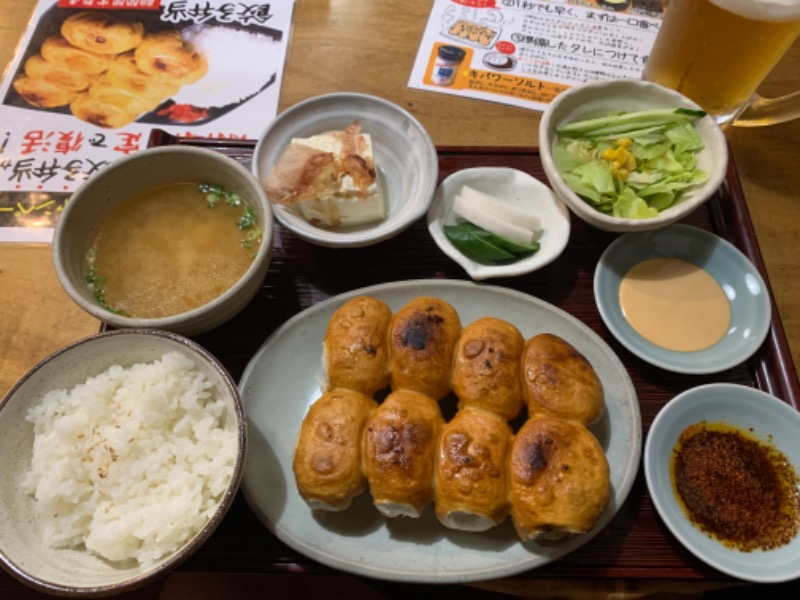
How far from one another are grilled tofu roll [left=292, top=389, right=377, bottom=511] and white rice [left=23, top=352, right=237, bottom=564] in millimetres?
180

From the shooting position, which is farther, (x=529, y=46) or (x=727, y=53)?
(x=529, y=46)

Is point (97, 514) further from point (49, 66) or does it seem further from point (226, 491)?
point (49, 66)

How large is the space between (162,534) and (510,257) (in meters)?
1.22

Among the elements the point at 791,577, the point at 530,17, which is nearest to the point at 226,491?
the point at 791,577

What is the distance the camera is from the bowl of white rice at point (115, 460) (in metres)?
1.26

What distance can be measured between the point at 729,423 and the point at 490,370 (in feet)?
2.32

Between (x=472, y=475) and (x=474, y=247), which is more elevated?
(x=474, y=247)

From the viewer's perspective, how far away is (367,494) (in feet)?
5.14

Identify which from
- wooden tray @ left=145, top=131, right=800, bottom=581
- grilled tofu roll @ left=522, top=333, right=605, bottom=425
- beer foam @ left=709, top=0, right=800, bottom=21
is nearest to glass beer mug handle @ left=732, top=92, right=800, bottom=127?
wooden tray @ left=145, top=131, right=800, bottom=581

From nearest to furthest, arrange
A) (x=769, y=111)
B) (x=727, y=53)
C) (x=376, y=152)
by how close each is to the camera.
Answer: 1. (x=727, y=53)
2. (x=376, y=152)
3. (x=769, y=111)

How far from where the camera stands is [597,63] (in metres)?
2.54

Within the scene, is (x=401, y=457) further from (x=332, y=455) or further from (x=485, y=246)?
(x=485, y=246)

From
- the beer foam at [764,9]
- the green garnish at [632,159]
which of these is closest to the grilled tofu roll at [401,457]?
the green garnish at [632,159]

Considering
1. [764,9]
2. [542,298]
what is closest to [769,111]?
[764,9]
